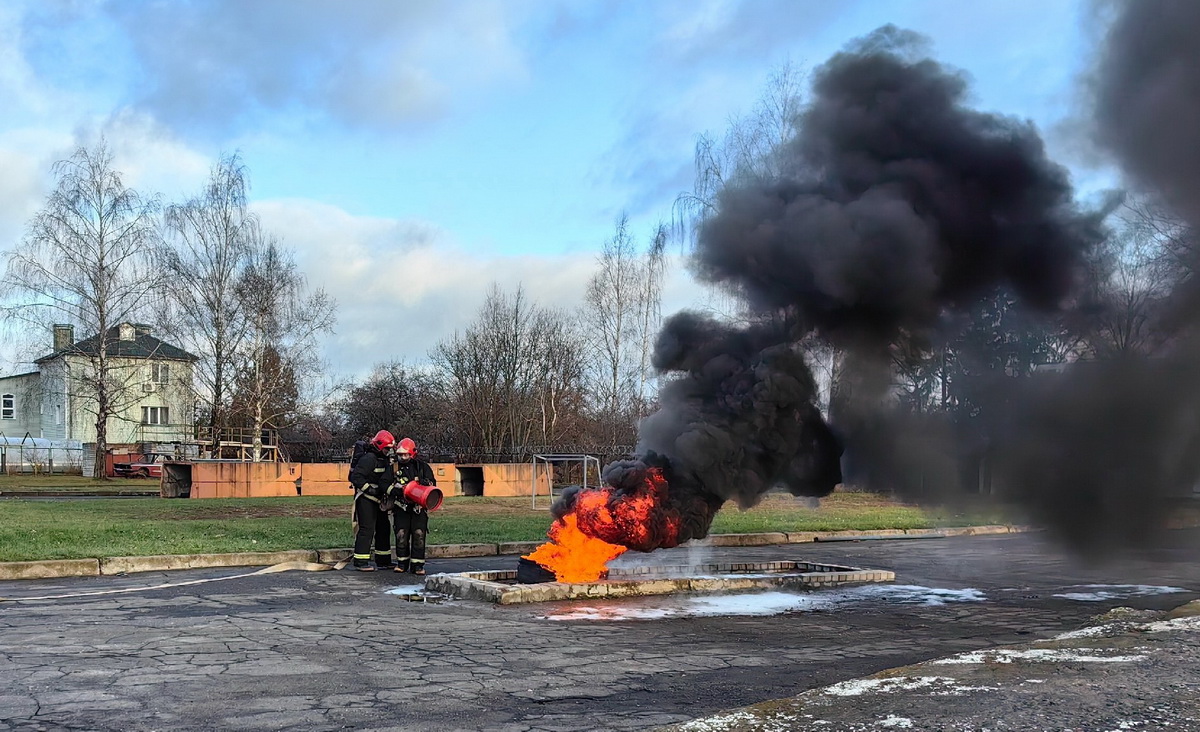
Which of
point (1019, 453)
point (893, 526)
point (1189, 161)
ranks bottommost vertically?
point (893, 526)

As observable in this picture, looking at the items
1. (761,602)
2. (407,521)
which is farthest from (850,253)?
(407,521)

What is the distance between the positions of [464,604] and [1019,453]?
701 centimetres

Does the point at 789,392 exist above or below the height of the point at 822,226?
below

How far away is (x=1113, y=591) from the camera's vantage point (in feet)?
36.6

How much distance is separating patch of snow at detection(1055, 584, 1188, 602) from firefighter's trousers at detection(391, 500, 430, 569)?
24.0 feet

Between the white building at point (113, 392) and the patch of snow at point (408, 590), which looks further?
the white building at point (113, 392)

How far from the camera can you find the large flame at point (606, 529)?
33.8ft

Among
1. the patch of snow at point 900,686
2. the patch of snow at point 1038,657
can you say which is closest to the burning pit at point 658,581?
the patch of snow at point 1038,657

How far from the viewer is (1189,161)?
35.2 ft

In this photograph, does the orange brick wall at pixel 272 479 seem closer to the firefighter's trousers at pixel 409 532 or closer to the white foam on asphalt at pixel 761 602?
the firefighter's trousers at pixel 409 532

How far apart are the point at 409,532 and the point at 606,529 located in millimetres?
3238

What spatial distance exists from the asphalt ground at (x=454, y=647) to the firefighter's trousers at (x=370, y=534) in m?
0.48

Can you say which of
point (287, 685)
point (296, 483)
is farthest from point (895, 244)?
point (296, 483)

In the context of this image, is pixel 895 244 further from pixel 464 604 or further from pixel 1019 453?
pixel 464 604
